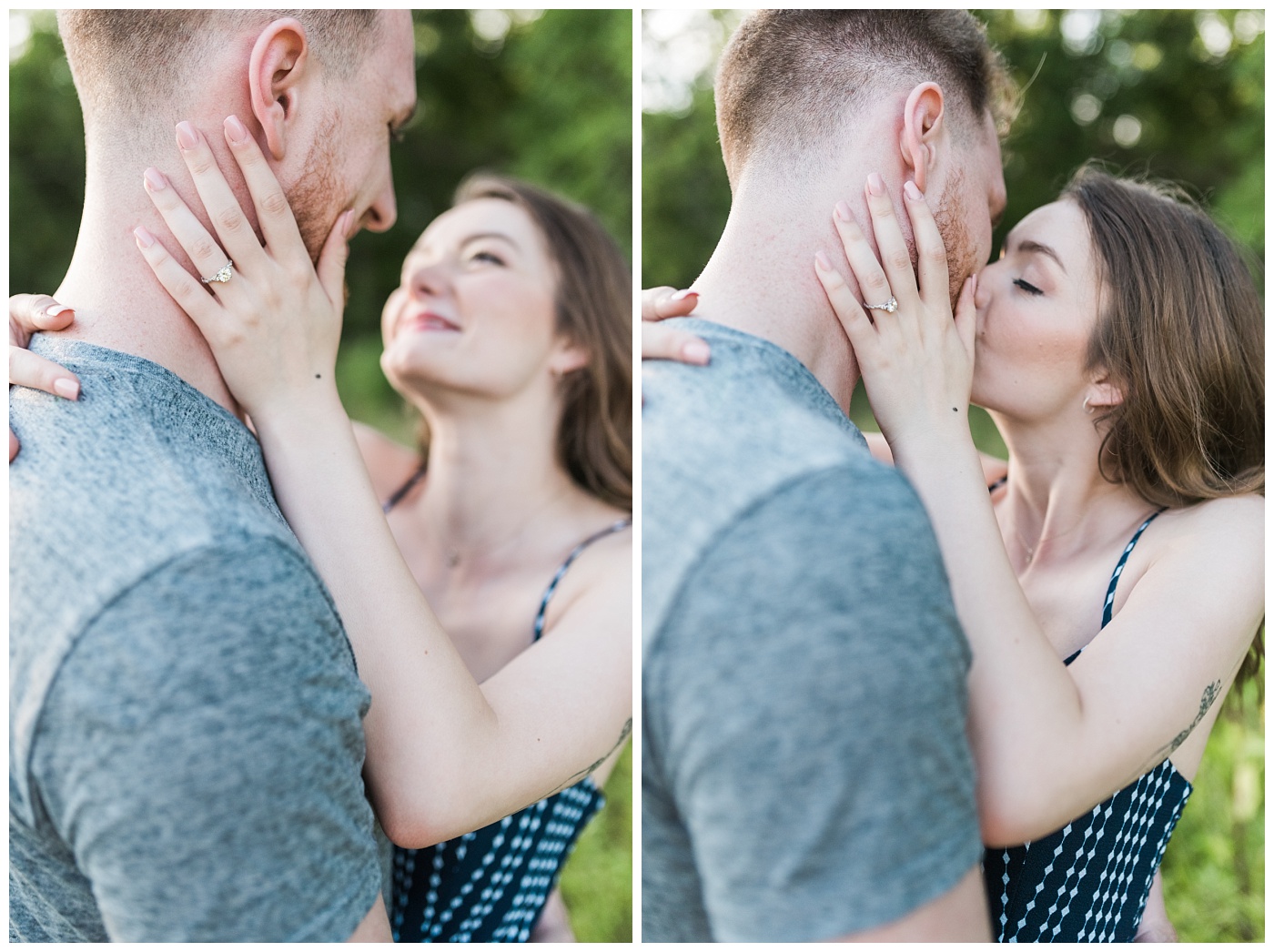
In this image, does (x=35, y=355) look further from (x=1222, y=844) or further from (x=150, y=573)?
(x=1222, y=844)

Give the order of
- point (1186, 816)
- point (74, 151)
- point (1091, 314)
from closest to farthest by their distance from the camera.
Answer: point (1091, 314), point (1186, 816), point (74, 151)

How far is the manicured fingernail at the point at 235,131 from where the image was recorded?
115cm

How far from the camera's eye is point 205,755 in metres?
0.91

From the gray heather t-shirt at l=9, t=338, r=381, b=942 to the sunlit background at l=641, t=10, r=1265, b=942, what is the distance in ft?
3.64

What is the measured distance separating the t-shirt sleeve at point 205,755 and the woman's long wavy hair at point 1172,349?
4.18 ft

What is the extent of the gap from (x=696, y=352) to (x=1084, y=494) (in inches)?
34.2

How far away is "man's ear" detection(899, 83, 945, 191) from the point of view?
1.26 metres

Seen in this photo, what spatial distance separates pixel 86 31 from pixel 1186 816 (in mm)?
3224

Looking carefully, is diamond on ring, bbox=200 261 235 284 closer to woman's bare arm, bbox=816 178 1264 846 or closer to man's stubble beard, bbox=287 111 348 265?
man's stubble beard, bbox=287 111 348 265

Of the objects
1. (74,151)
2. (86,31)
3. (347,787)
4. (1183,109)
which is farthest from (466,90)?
(347,787)

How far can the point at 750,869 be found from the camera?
98 cm

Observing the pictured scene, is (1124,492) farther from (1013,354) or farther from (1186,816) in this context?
(1186,816)

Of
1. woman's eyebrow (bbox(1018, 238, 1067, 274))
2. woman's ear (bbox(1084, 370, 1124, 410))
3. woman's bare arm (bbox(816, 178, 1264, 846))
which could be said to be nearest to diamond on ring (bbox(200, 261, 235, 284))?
woman's bare arm (bbox(816, 178, 1264, 846))

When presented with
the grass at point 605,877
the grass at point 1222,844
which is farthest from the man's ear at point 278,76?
the grass at point 605,877
